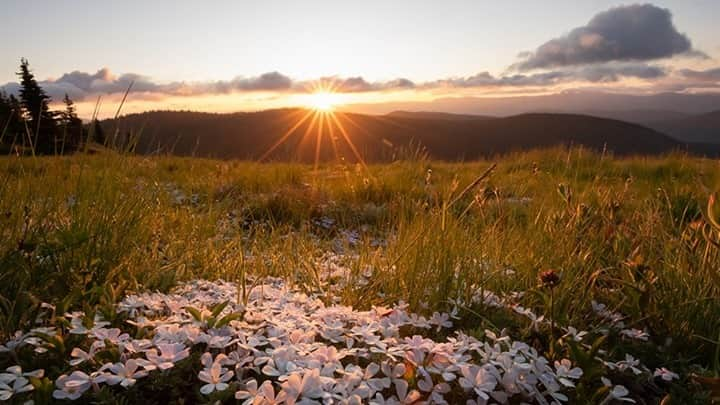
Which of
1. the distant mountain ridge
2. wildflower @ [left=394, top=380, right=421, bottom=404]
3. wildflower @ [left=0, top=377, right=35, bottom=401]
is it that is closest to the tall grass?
wildflower @ [left=0, top=377, right=35, bottom=401]

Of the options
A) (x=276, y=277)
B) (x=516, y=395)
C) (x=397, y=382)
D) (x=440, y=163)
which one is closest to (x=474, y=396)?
(x=516, y=395)

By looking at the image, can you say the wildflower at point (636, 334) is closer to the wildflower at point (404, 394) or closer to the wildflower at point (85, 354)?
the wildflower at point (404, 394)

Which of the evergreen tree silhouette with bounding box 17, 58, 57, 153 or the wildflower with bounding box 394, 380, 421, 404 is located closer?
the wildflower with bounding box 394, 380, 421, 404

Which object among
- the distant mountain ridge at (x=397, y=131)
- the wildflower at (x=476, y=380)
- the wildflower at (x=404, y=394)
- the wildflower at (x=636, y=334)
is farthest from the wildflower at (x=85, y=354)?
the distant mountain ridge at (x=397, y=131)

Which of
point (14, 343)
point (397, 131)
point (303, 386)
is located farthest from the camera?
point (397, 131)

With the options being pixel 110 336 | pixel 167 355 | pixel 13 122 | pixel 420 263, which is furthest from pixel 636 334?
pixel 13 122

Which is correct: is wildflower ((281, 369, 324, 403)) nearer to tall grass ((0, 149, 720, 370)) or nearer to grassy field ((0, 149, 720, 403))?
grassy field ((0, 149, 720, 403))

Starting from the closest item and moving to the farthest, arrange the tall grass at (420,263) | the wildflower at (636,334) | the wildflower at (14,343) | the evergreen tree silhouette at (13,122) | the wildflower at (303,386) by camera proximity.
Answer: the wildflower at (303,386) < the wildflower at (14,343) < the wildflower at (636,334) < the tall grass at (420,263) < the evergreen tree silhouette at (13,122)

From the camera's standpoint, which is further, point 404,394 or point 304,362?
point 304,362

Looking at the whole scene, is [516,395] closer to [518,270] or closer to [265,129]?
[518,270]

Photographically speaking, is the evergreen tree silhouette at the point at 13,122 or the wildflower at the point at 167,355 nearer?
the wildflower at the point at 167,355

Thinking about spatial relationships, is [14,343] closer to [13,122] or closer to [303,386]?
[303,386]

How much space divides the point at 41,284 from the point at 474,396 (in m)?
2.33

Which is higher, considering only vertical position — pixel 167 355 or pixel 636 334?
pixel 167 355
